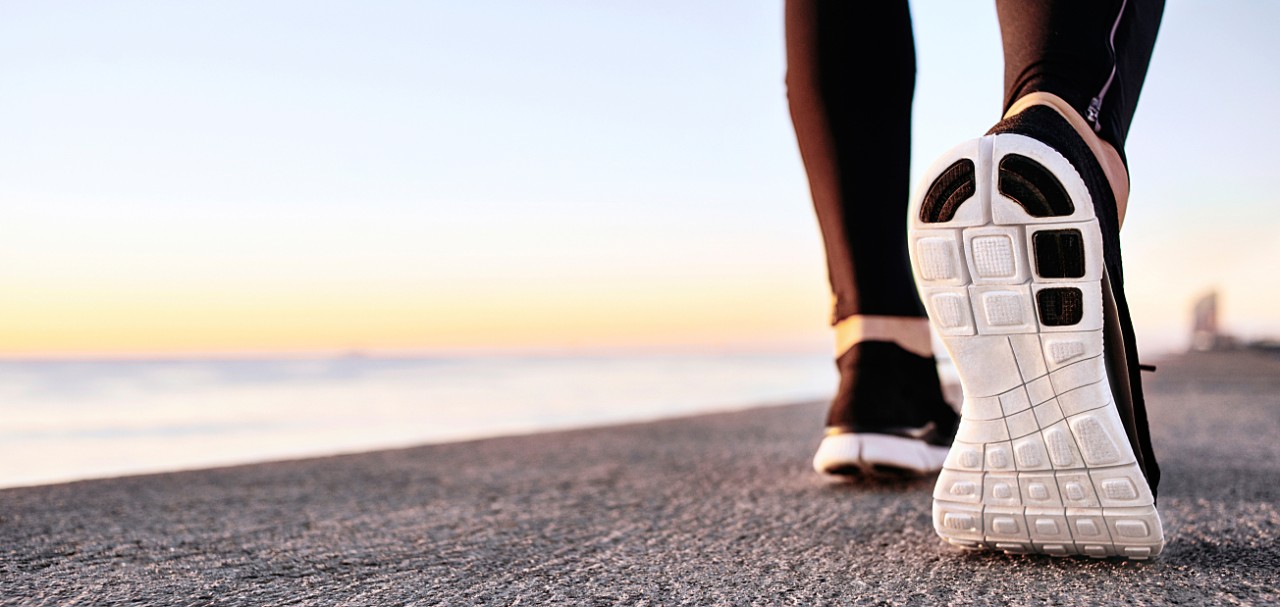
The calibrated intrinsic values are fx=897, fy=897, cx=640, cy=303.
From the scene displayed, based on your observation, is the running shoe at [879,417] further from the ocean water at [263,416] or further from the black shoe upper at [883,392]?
the ocean water at [263,416]

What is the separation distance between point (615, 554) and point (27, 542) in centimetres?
56

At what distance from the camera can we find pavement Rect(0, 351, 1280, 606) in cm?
65

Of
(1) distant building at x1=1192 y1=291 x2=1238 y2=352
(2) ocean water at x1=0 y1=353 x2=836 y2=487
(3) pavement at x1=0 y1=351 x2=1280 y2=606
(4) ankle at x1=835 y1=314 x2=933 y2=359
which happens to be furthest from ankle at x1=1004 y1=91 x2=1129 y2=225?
(1) distant building at x1=1192 y1=291 x2=1238 y2=352

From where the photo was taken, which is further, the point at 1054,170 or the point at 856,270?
the point at 856,270

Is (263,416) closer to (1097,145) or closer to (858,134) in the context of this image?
(858,134)

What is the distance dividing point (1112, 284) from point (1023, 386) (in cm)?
11

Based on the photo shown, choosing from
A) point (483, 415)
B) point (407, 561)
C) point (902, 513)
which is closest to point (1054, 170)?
point (902, 513)

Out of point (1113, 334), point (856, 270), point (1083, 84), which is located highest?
point (1083, 84)

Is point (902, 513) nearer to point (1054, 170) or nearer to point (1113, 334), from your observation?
point (1113, 334)

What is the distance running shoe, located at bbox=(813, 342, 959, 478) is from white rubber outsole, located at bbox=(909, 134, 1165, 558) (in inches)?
15.0

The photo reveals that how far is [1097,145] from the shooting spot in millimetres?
730

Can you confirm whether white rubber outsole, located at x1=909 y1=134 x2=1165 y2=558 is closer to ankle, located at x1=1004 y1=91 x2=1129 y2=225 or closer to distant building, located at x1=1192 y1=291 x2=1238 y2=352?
ankle, located at x1=1004 y1=91 x2=1129 y2=225

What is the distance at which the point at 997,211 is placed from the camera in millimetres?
659

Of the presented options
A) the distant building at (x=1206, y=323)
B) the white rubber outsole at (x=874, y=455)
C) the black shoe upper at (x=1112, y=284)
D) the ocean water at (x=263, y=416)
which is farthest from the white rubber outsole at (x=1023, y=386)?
the distant building at (x=1206, y=323)
